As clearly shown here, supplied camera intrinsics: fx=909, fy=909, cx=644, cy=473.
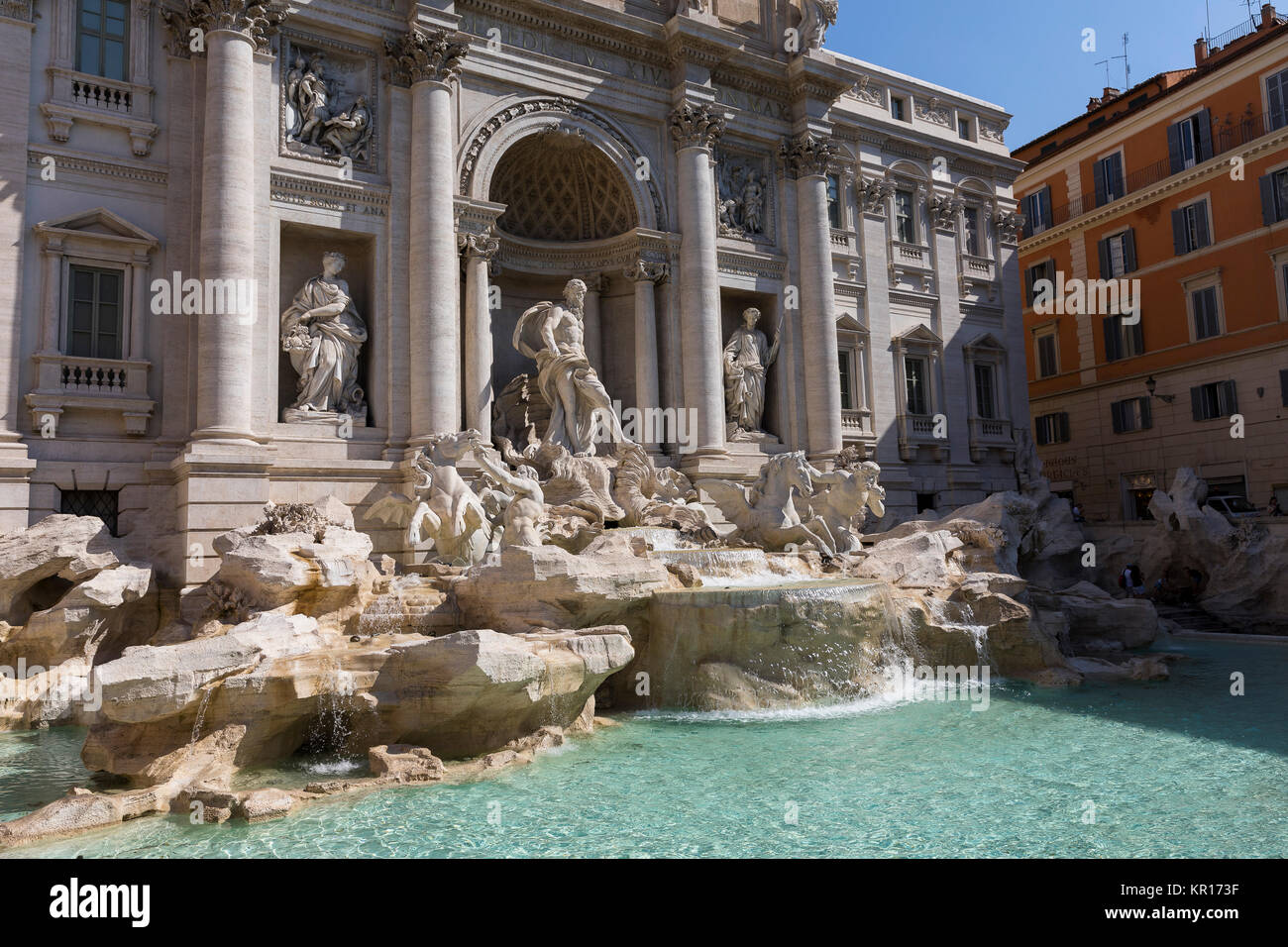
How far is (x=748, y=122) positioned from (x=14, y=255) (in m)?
14.2

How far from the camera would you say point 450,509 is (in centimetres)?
1229

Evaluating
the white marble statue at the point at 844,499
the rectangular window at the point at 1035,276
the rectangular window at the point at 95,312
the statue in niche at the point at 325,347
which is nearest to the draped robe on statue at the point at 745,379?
the white marble statue at the point at 844,499

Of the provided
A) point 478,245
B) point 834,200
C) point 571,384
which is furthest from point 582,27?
point 834,200

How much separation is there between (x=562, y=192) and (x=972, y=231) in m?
12.1

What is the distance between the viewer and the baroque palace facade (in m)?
13.2

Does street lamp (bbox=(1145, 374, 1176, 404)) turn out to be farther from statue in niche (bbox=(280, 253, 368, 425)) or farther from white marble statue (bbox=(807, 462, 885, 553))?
statue in niche (bbox=(280, 253, 368, 425))

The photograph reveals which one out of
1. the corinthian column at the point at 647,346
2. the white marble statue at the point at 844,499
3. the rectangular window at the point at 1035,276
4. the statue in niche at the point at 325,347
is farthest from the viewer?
the rectangular window at the point at 1035,276

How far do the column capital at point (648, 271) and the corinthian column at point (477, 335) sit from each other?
3.49 m

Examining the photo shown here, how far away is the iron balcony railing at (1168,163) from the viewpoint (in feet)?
76.3

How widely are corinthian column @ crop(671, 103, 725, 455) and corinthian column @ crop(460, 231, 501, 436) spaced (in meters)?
4.37

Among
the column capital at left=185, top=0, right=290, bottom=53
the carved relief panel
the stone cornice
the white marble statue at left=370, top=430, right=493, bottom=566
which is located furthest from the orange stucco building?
the column capital at left=185, top=0, right=290, bottom=53

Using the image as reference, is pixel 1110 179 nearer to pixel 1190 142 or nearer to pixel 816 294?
pixel 1190 142

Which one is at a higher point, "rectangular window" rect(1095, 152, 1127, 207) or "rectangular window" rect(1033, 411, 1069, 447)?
"rectangular window" rect(1095, 152, 1127, 207)

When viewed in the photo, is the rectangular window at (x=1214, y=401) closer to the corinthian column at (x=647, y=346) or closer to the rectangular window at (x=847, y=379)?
the rectangular window at (x=847, y=379)
